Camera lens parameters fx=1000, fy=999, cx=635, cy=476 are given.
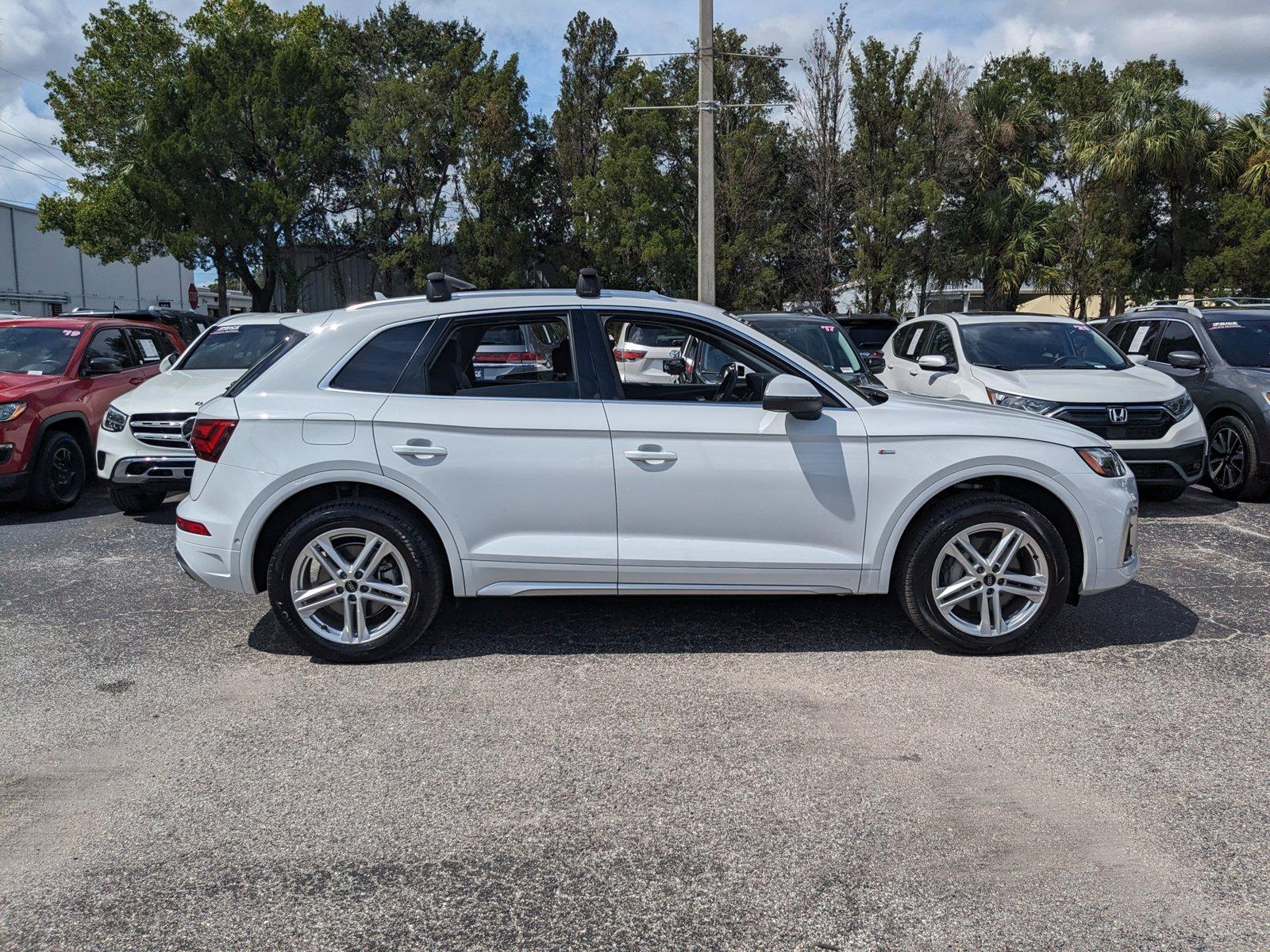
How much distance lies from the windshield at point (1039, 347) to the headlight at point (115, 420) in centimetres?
751

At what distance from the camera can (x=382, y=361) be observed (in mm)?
4914

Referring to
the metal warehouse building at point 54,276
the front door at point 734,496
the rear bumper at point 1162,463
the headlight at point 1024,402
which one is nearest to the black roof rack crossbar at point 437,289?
the front door at point 734,496

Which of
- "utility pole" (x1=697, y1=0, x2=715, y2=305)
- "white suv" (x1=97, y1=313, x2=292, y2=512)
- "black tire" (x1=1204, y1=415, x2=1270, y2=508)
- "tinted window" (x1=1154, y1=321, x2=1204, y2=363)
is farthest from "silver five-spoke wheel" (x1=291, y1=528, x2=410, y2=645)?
"utility pole" (x1=697, y1=0, x2=715, y2=305)

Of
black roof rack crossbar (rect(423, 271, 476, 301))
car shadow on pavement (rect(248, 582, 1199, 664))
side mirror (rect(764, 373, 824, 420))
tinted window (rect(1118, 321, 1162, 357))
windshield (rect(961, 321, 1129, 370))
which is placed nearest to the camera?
side mirror (rect(764, 373, 824, 420))

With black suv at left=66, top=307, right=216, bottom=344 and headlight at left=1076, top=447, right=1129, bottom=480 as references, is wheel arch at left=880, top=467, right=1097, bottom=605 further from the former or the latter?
black suv at left=66, top=307, right=216, bottom=344

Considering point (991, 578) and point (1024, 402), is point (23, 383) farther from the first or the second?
point (1024, 402)

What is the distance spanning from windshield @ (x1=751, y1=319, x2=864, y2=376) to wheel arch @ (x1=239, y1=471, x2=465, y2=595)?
671 centimetres

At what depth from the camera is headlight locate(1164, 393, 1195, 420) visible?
328 inches

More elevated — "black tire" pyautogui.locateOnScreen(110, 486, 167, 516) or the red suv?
the red suv

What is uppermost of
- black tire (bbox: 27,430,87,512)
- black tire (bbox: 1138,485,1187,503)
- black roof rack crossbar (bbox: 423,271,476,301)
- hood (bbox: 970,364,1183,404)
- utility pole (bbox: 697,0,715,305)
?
utility pole (bbox: 697,0,715,305)

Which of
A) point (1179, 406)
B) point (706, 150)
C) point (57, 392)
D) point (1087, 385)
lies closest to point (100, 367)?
point (57, 392)

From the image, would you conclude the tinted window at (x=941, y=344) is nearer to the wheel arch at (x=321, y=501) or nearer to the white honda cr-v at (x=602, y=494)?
the white honda cr-v at (x=602, y=494)

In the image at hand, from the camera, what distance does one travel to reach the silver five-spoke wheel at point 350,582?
15.6 ft

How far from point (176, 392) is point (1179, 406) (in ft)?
28.1
